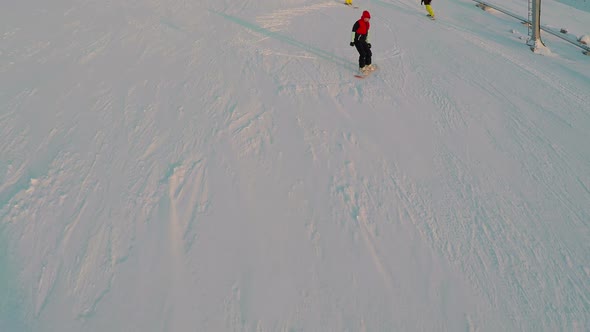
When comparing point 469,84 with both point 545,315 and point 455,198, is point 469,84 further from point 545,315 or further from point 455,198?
point 545,315

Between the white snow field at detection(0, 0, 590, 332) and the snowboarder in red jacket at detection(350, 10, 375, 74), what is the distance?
1.09 ft

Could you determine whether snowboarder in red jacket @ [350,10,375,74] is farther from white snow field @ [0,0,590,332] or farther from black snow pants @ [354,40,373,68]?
white snow field @ [0,0,590,332]

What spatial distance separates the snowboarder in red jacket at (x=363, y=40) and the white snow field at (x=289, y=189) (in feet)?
1.09

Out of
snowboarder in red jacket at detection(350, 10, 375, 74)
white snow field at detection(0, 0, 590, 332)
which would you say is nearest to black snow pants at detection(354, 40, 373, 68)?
snowboarder in red jacket at detection(350, 10, 375, 74)

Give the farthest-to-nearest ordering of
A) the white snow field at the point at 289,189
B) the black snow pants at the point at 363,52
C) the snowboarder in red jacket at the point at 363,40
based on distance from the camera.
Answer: the black snow pants at the point at 363,52 < the snowboarder in red jacket at the point at 363,40 < the white snow field at the point at 289,189

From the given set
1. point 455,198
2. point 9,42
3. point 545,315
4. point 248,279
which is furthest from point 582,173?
point 9,42

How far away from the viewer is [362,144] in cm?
477

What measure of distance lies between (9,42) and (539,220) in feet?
36.9

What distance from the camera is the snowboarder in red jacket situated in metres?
5.90

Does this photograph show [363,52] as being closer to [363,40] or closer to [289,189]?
[363,40]

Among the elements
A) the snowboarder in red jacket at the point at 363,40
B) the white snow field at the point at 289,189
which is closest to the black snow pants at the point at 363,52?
the snowboarder in red jacket at the point at 363,40

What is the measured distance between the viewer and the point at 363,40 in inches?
239

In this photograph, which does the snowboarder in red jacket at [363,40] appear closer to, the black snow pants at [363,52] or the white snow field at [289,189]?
the black snow pants at [363,52]

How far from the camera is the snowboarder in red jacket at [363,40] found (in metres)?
5.90
